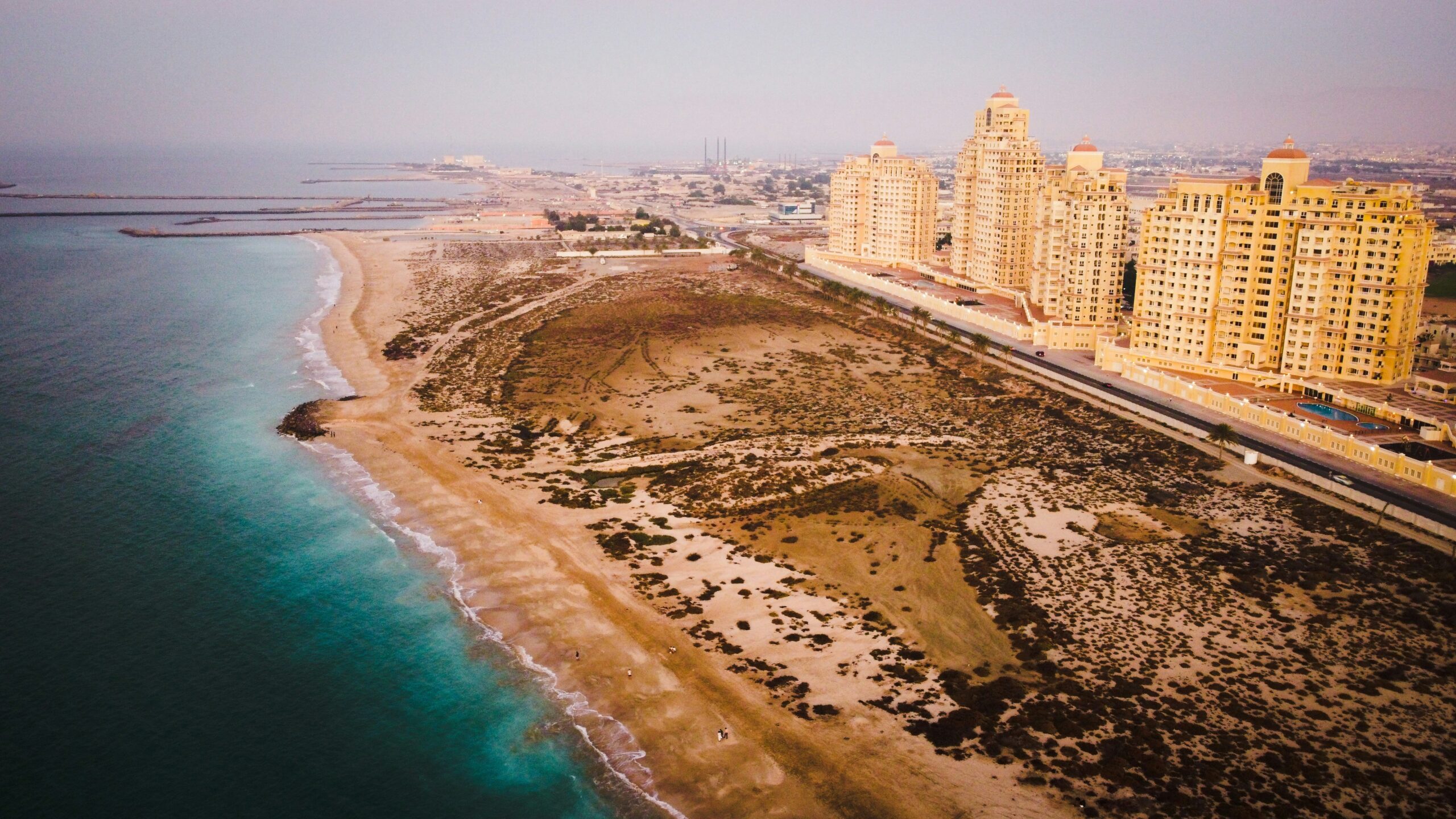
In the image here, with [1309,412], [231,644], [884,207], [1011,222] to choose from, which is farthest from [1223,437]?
[884,207]

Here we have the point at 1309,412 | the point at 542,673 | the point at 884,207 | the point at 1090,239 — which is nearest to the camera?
the point at 542,673

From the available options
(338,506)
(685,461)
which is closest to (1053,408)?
(685,461)

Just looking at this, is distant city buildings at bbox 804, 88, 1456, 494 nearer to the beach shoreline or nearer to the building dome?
the building dome

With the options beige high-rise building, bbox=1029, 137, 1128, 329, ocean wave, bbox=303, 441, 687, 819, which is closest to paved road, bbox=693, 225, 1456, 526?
beige high-rise building, bbox=1029, 137, 1128, 329

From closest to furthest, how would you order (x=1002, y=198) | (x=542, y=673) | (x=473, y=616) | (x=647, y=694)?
(x=647, y=694), (x=542, y=673), (x=473, y=616), (x=1002, y=198)

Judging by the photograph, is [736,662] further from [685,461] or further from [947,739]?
[685,461]


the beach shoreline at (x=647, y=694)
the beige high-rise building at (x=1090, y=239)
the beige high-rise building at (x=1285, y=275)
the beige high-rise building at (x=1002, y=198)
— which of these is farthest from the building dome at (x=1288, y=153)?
the beach shoreline at (x=647, y=694)

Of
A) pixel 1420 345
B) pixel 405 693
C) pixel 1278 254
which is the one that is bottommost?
pixel 405 693

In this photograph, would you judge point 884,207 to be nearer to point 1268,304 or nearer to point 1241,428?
point 1268,304
